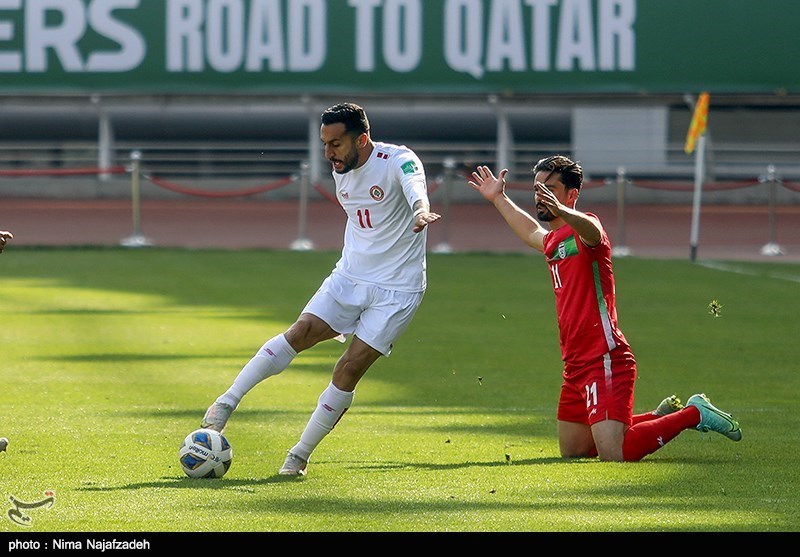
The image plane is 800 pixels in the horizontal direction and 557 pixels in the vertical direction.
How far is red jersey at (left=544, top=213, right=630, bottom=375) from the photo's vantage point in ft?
28.4

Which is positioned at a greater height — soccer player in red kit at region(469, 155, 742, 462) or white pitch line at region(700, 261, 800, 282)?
soccer player in red kit at region(469, 155, 742, 462)

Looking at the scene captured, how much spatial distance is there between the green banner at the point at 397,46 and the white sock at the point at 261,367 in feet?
78.3

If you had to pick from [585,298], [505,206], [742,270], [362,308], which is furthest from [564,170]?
[742,270]

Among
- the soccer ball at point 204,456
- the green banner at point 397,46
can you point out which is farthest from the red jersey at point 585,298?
the green banner at point 397,46

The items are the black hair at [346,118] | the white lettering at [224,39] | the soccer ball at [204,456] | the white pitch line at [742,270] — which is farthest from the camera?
the white lettering at [224,39]

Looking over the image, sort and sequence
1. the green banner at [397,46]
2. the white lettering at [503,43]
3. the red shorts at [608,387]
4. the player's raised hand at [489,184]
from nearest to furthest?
the red shorts at [608,387]
the player's raised hand at [489,184]
the green banner at [397,46]
the white lettering at [503,43]

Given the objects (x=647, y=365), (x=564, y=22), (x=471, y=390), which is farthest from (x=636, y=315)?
(x=564, y=22)

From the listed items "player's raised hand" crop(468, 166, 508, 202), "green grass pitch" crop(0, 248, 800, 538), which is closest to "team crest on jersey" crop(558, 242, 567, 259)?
"player's raised hand" crop(468, 166, 508, 202)

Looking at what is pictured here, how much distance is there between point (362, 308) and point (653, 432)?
182 cm

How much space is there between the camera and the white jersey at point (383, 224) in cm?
848

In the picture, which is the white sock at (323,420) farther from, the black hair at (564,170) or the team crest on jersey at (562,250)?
the black hair at (564,170)

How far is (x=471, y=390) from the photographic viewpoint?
11.8m

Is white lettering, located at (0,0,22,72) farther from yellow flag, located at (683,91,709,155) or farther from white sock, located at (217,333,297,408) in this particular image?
white sock, located at (217,333,297,408)

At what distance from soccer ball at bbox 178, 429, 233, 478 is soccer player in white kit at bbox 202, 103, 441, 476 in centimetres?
33
